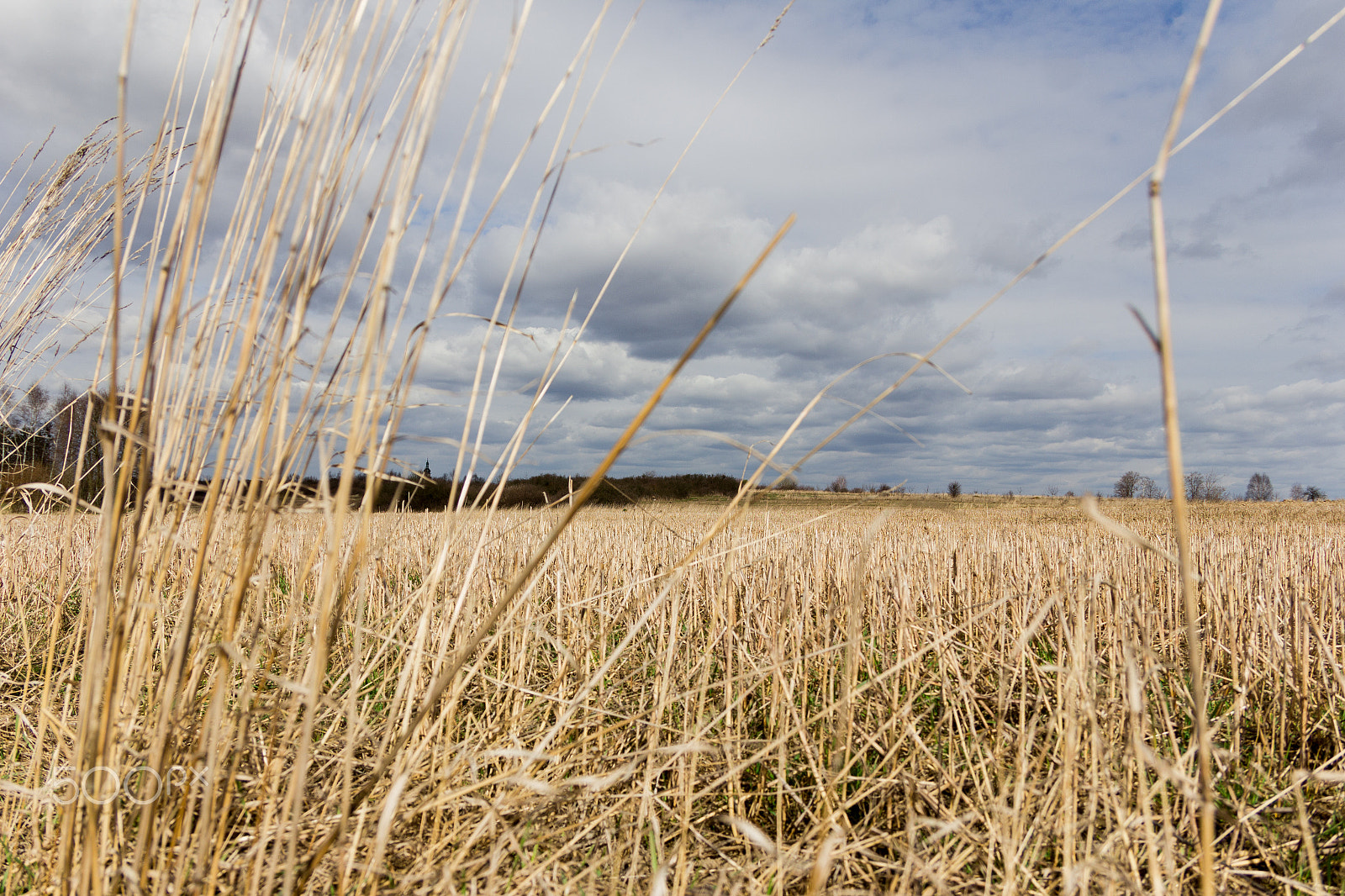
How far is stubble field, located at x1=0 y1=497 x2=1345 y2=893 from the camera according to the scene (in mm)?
1106

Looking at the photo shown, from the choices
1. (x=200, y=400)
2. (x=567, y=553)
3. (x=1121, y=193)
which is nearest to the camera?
(x=1121, y=193)

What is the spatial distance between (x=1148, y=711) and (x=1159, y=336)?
1736 millimetres

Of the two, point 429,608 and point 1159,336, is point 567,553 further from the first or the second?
point 1159,336

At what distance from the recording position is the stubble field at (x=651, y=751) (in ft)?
3.63

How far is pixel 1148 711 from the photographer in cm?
198

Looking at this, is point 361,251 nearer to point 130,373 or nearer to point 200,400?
point 200,400

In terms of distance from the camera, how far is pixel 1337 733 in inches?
80.0

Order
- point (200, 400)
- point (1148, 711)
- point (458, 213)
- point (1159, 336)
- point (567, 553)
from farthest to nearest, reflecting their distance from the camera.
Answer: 1. point (567, 553)
2. point (1148, 711)
3. point (200, 400)
4. point (458, 213)
5. point (1159, 336)

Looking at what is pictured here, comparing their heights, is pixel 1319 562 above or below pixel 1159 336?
below

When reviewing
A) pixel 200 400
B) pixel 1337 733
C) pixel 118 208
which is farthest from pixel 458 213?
pixel 1337 733

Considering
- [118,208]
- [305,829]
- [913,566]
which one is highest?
[118,208]

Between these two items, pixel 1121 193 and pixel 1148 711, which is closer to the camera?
pixel 1121 193

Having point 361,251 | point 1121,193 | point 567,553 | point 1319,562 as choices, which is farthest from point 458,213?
point 1319,562

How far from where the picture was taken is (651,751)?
4.28 feet
